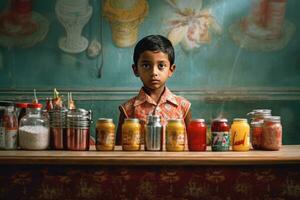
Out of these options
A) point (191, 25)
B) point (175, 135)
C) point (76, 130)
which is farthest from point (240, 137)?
point (191, 25)

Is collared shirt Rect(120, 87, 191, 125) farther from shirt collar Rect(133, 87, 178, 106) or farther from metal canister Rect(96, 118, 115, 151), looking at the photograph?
metal canister Rect(96, 118, 115, 151)

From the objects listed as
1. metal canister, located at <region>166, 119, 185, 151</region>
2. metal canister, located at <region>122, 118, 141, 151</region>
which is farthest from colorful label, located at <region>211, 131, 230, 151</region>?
metal canister, located at <region>122, 118, 141, 151</region>

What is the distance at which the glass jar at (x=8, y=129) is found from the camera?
187 cm

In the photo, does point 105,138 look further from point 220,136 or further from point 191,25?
point 191,25

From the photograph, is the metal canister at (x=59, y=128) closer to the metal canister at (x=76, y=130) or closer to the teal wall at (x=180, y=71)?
the metal canister at (x=76, y=130)

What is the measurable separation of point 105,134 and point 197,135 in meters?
0.39

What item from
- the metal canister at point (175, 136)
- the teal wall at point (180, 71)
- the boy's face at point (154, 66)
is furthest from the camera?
the teal wall at point (180, 71)

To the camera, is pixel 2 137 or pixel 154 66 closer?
pixel 2 137

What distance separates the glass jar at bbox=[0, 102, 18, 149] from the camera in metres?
1.87

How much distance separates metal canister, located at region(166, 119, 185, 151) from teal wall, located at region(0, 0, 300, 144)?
194 cm

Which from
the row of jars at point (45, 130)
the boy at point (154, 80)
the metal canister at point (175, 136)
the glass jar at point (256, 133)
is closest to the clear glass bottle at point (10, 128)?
the row of jars at point (45, 130)

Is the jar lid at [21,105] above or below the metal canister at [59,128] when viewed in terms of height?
above

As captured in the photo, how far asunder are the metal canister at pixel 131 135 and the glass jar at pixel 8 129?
47 centimetres

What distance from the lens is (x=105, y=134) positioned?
1848mm
